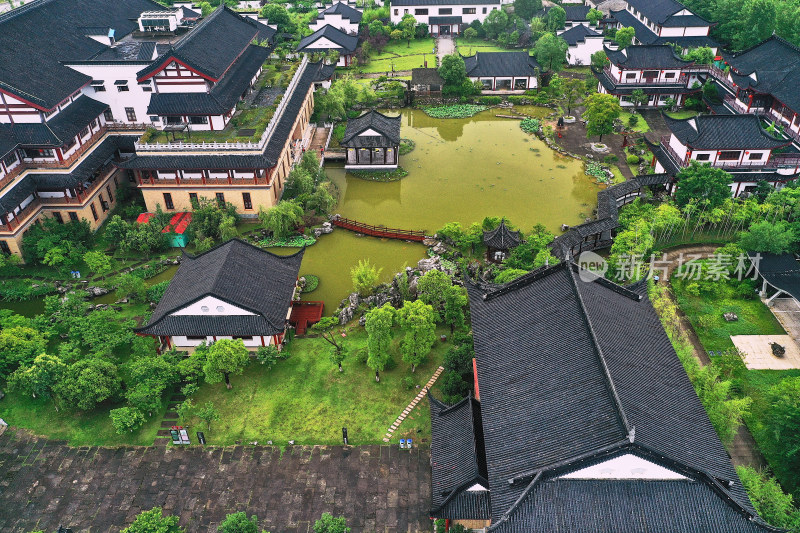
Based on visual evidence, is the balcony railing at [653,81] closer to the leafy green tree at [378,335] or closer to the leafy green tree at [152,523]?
the leafy green tree at [378,335]

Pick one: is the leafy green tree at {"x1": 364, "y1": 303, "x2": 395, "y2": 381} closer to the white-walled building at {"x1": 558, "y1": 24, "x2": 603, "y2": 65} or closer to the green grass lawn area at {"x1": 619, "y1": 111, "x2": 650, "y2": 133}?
the green grass lawn area at {"x1": 619, "y1": 111, "x2": 650, "y2": 133}

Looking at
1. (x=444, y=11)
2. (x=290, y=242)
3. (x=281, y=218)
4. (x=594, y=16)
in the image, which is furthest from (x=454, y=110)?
(x=594, y=16)

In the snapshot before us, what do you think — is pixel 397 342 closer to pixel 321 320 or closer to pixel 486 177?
pixel 321 320

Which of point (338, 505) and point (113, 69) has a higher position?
point (113, 69)

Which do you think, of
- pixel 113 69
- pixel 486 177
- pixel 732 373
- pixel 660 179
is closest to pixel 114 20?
pixel 113 69

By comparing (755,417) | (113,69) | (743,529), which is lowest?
(755,417)

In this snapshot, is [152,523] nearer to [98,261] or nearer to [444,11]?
[98,261]

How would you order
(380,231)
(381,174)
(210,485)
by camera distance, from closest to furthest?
1. (210,485)
2. (380,231)
3. (381,174)
